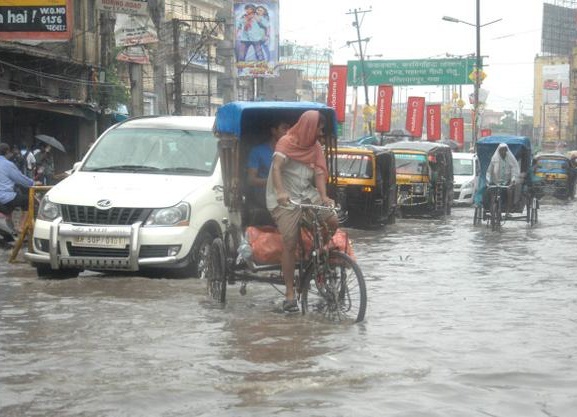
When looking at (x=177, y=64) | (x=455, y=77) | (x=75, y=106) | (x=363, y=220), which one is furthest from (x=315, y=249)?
(x=455, y=77)

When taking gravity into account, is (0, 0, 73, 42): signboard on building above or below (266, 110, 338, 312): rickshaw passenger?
above

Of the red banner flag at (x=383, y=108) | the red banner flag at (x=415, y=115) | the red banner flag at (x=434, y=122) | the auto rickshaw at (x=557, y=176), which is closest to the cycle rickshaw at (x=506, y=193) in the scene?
the auto rickshaw at (x=557, y=176)

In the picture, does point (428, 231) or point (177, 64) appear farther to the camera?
point (177, 64)

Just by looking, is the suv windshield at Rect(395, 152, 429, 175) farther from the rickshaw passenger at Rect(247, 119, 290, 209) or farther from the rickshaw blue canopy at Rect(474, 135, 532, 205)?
the rickshaw passenger at Rect(247, 119, 290, 209)

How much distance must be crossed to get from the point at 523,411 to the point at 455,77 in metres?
49.9

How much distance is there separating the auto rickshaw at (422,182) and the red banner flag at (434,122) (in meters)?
28.1

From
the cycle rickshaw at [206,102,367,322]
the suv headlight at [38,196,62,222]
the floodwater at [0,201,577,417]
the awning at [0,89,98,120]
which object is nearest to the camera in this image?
the floodwater at [0,201,577,417]

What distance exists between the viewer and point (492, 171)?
20453mm

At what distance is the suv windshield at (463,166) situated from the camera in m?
34.1

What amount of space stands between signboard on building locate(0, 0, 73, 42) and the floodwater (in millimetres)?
10223

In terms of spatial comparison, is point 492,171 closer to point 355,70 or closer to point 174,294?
point 174,294

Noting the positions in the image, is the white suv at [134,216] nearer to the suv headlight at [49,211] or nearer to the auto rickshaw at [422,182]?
the suv headlight at [49,211]

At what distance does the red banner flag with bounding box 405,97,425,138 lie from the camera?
164 feet

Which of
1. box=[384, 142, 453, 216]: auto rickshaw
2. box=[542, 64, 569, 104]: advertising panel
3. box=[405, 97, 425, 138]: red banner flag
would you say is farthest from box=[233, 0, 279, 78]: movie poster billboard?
box=[542, 64, 569, 104]: advertising panel
